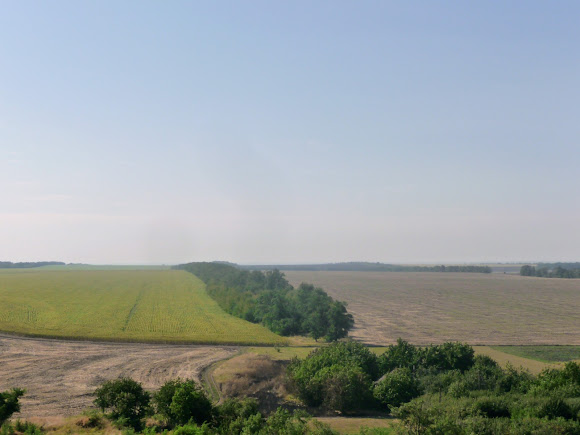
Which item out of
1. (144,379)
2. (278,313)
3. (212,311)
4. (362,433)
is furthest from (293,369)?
(212,311)

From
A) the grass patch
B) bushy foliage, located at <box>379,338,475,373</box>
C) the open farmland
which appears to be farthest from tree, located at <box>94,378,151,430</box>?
the grass patch

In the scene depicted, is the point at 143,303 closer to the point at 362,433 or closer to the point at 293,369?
the point at 293,369

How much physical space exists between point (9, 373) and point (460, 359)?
147 feet

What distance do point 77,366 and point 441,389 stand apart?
126 ft

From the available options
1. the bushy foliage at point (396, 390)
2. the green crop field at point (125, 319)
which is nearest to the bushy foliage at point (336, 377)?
the bushy foliage at point (396, 390)

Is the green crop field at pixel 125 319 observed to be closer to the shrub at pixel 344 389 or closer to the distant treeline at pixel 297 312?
the distant treeline at pixel 297 312

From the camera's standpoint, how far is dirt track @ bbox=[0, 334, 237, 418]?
40.6 meters

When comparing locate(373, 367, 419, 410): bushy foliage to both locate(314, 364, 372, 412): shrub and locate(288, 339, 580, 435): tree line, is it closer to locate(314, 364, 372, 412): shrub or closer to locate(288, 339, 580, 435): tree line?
locate(288, 339, 580, 435): tree line

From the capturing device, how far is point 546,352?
6375 centimetres

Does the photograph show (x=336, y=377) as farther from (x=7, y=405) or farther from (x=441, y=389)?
(x=7, y=405)

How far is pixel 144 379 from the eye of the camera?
4747 cm

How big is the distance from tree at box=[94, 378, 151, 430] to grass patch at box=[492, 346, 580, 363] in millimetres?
49684

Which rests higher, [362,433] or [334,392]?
[362,433]

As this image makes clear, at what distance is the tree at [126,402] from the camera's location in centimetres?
2957
